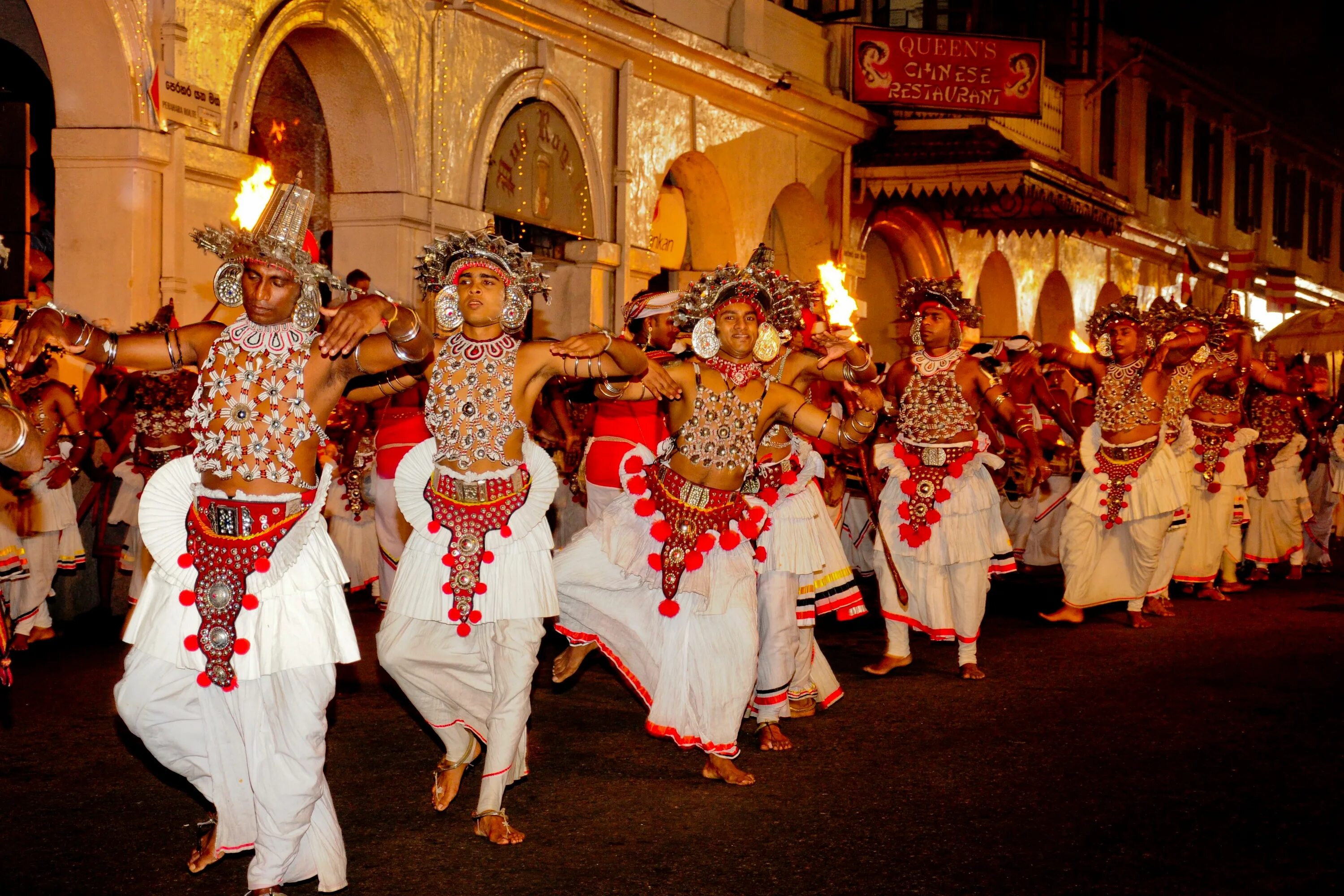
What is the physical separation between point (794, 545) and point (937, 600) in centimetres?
196

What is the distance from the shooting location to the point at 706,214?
18312 mm

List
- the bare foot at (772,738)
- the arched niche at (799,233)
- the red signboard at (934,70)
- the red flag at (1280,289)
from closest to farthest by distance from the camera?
1. the bare foot at (772,738)
2. the red signboard at (934,70)
3. the arched niche at (799,233)
4. the red flag at (1280,289)

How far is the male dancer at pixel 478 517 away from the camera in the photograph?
18.6ft

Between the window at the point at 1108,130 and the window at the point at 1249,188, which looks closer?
the window at the point at 1108,130

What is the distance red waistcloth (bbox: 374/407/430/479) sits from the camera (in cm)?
931

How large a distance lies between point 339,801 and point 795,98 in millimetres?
14675

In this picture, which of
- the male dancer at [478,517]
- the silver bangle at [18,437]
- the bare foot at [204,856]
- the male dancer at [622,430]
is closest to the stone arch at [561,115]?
the male dancer at [622,430]

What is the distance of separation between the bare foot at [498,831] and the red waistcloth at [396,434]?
163 inches

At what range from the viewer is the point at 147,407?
9.41m

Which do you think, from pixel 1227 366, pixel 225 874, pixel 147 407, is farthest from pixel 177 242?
pixel 1227 366

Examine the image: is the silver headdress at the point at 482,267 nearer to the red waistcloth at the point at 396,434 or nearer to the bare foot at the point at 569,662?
the bare foot at the point at 569,662

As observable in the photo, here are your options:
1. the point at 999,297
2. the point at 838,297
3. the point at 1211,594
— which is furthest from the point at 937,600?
the point at 999,297

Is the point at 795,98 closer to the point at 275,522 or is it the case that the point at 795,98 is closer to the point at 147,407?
the point at 147,407

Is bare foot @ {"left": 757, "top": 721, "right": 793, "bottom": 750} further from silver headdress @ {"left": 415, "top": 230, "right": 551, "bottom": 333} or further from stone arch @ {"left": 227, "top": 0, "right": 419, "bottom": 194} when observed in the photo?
stone arch @ {"left": 227, "top": 0, "right": 419, "bottom": 194}
